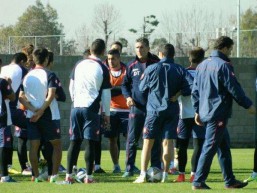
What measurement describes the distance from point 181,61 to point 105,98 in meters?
12.8

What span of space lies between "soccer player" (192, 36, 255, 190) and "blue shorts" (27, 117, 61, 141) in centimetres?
260

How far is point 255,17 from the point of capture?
203 ft

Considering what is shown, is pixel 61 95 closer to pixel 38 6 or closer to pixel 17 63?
pixel 17 63

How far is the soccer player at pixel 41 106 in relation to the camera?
1549 centimetres

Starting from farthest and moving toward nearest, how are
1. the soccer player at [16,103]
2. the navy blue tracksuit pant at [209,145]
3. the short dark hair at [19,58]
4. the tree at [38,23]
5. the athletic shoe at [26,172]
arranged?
the tree at [38,23], the athletic shoe at [26,172], the short dark hair at [19,58], the soccer player at [16,103], the navy blue tracksuit pant at [209,145]

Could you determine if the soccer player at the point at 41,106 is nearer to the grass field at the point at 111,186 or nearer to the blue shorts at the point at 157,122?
the grass field at the point at 111,186

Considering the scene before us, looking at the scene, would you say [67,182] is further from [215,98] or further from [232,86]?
[232,86]

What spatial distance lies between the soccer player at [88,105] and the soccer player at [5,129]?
3.50 ft

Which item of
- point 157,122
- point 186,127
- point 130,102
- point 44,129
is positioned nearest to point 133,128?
point 130,102

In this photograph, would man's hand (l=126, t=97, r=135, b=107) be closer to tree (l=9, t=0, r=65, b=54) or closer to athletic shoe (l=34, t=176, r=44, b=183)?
athletic shoe (l=34, t=176, r=44, b=183)

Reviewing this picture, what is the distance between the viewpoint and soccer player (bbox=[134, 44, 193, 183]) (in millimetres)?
15531

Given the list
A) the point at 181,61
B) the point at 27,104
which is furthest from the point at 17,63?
the point at 181,61

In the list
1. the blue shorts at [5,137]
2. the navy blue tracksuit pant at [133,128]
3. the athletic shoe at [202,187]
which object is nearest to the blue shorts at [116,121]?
the navy blue tracksuit pant at [133,128]

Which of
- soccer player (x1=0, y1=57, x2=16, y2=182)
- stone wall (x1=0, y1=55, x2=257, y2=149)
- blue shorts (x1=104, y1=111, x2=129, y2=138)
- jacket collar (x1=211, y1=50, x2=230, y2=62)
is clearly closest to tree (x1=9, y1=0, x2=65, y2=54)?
stone wall (x1=0, y1=55, x2=257, y2=149)
